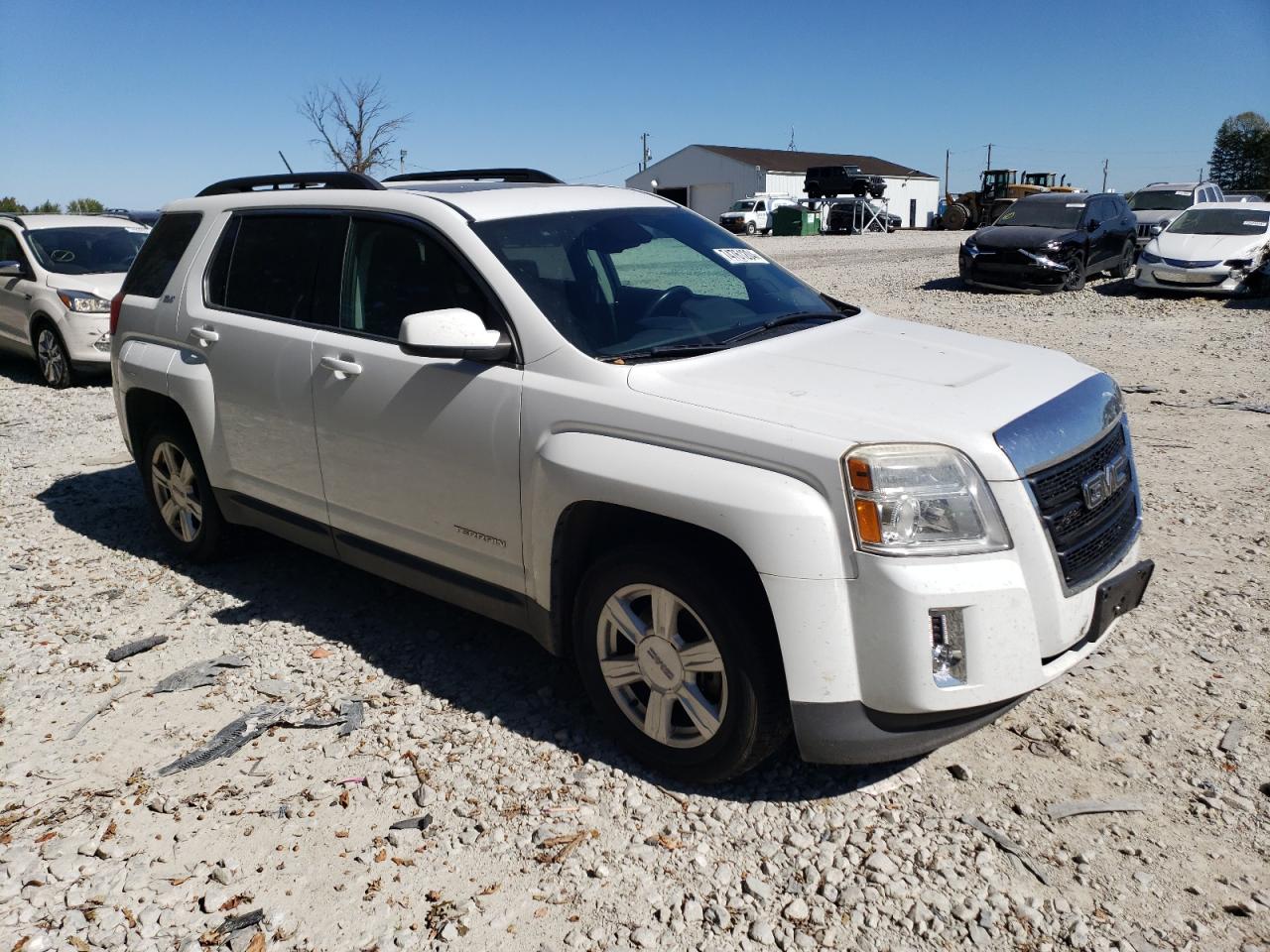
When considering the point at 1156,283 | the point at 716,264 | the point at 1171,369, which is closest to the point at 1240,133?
the point at 1156,283

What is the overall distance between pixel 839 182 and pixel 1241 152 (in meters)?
66.3

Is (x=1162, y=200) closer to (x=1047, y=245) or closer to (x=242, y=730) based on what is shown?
(x=1047, y=245)

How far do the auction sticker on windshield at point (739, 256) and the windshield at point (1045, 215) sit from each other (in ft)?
52.0

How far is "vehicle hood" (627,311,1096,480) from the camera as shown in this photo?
295 cm

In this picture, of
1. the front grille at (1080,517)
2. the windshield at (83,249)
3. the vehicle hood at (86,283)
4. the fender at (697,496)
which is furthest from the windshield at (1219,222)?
the fender at (697,496)

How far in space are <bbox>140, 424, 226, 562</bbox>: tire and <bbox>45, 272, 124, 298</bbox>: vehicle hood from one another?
20.2 ft

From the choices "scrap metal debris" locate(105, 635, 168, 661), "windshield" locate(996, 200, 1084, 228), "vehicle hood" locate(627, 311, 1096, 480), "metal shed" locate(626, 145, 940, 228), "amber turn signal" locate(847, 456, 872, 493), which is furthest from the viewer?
"metal shed" locate(626, 145, 940, 228)

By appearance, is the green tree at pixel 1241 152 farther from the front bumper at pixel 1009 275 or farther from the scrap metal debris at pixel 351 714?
the scrap metal debris at pixel 351 714

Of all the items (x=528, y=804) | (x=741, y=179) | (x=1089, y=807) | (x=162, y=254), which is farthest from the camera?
(x=741, y=179)

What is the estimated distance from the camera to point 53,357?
11.1 metres

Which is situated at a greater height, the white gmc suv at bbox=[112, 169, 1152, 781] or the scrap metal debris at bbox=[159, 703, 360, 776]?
the white gmc suv at bbox=[112, 169, 1152, 781]

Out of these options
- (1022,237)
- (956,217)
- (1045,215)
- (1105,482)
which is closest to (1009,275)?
(1022,237)

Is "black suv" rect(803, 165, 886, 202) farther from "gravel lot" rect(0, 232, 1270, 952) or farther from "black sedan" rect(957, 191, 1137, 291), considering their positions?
"gravel lot" rect(0, 232, 1270, 952)

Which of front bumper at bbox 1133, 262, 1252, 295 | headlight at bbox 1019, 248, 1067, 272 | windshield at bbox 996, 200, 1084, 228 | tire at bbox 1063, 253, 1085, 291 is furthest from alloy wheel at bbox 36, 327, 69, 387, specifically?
front bumper at bbox 1133, 262, 1252, 295
